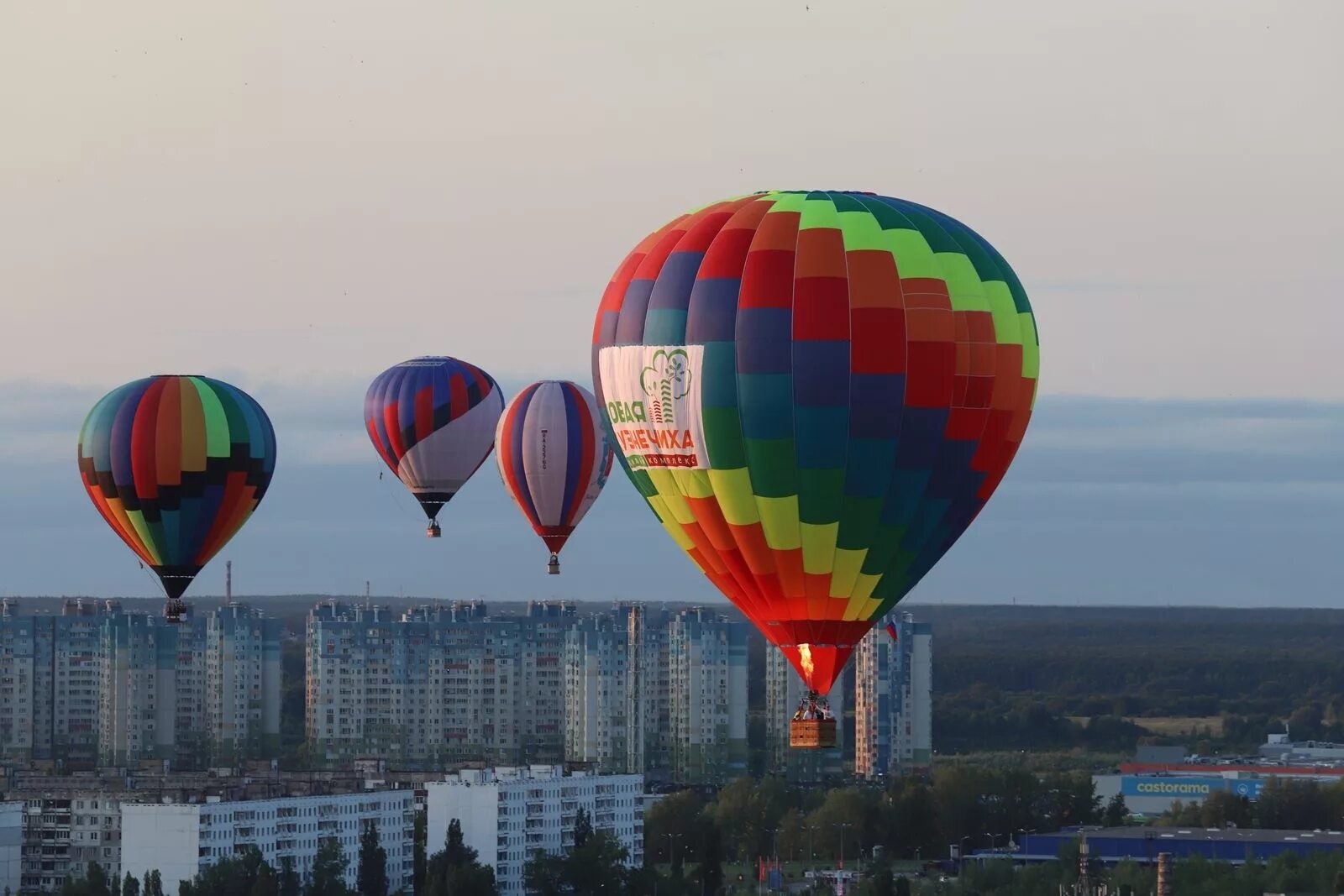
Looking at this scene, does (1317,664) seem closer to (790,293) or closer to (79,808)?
(79,808)

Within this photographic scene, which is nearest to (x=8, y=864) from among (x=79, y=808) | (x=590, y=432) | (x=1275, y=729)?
(x=79, y=808)

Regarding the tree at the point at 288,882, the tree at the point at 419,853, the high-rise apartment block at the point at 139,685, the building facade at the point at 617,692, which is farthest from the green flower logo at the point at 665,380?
the high-rise apartment block at the point at 139,685

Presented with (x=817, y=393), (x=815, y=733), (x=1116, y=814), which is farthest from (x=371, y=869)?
(x=817, y=393)

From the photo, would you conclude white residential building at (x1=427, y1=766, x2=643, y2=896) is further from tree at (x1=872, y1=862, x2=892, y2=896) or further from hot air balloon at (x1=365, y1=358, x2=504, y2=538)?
hot air balloon at (x1=365, y1=358, x2=504, y2=538)

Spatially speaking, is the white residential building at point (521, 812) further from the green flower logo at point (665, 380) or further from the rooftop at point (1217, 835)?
the green flower logo at point (665, 380)

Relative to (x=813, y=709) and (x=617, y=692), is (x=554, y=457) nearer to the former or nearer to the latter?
(x=813, y=709)
